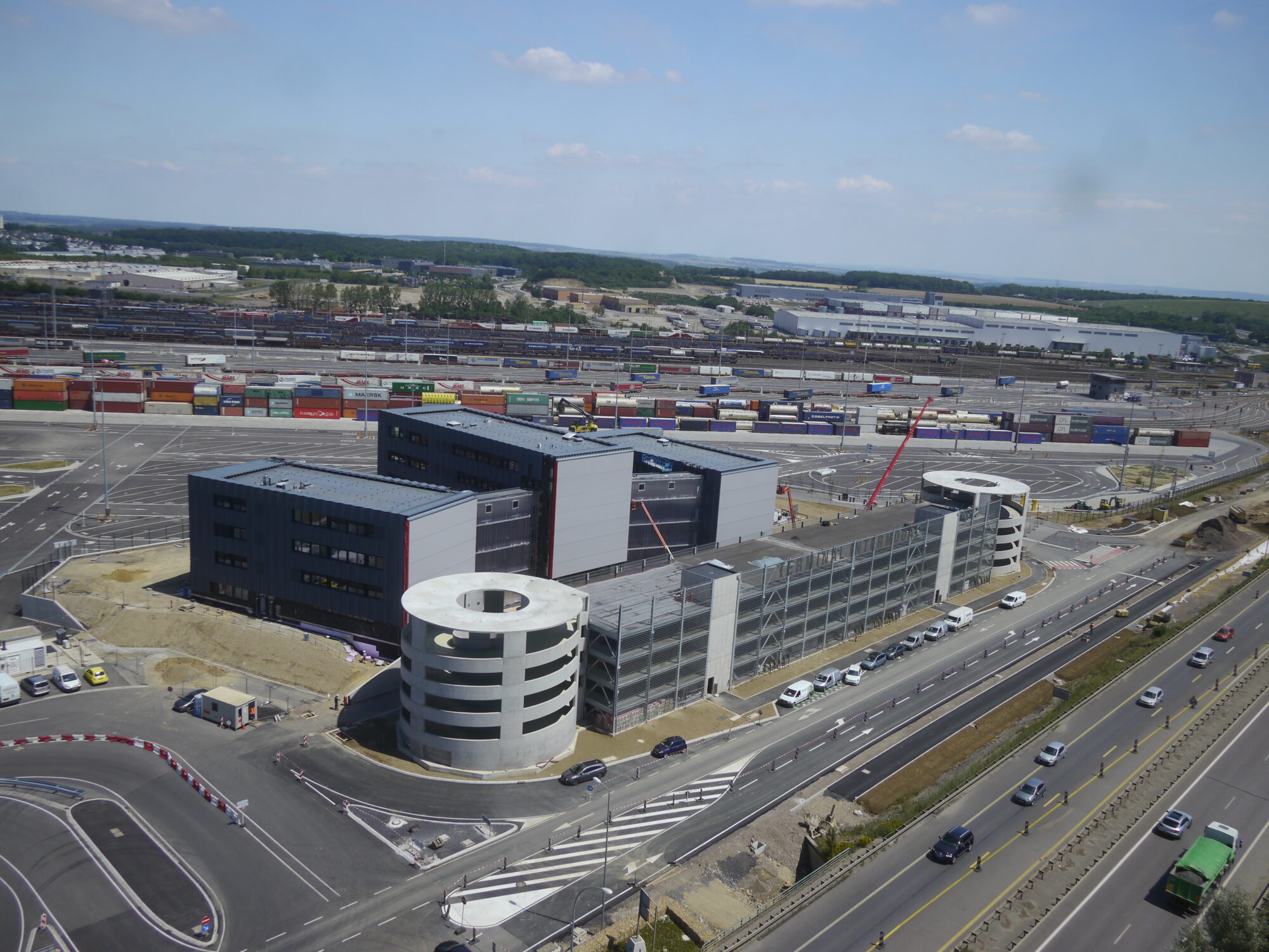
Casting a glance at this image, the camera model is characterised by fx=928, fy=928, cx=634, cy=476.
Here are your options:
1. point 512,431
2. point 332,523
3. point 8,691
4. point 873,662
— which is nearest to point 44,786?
point 8,691

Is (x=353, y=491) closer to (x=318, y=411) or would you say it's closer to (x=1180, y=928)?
(x=1180, y=928)

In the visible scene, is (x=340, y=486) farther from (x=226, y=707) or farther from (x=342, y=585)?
(x=226, y=707)

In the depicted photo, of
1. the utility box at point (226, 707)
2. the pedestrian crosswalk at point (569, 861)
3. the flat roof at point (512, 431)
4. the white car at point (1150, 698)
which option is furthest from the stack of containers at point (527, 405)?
the pedestrian crosswalk at point (569, 861)

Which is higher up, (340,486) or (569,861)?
(340,486)

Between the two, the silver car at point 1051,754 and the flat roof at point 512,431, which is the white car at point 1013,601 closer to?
the silver car at point 1051,754

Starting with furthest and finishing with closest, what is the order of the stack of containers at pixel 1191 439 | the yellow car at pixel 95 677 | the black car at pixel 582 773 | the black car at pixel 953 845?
the stack of containers at pixel 1191 439 → the yellow car at pixel 95 677 → the black car at pixel 582 773 → the black car at pixel 953 845
